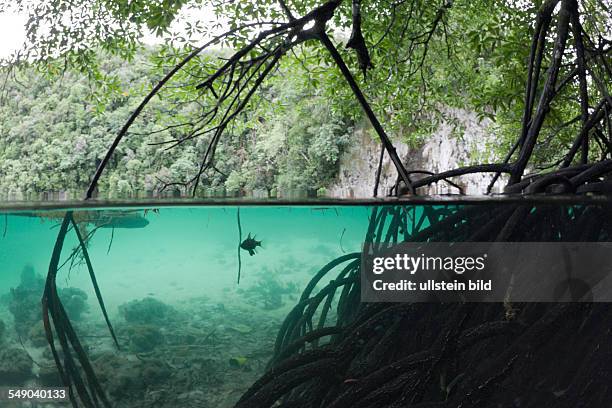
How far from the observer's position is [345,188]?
16781 millimetres

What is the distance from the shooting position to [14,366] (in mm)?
1466

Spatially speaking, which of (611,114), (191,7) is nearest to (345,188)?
(191,7)

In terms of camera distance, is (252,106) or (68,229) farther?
(252,106)

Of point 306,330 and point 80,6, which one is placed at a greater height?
point 80,6

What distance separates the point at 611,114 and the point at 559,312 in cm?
197

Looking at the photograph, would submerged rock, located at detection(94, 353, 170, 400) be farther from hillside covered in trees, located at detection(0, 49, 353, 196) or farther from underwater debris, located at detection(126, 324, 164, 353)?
hillside covered in trees, located at detection(0, 49, 353, 196)

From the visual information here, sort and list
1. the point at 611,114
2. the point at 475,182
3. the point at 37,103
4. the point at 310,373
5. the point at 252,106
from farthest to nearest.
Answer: the point at 37,103
the point at 475,182
the point at 252,106
the point at 611,114
the point at 310,373

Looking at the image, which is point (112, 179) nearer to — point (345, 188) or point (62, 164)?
point (62, 164)

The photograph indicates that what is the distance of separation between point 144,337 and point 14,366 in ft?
1.10

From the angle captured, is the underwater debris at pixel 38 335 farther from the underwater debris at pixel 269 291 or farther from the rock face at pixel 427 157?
the rock face at pixel 427 157

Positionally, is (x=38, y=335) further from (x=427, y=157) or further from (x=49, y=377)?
(x=427, y=157)

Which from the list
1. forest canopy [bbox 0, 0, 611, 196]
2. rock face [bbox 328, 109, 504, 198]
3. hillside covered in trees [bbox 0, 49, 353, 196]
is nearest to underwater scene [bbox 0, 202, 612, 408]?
forest canopy [bbox 0, 0, 611, 196]

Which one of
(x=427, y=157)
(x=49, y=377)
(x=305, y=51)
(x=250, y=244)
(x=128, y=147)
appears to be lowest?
(x=49, y=377)

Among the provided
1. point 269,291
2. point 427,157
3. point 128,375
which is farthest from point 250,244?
point 427,157
